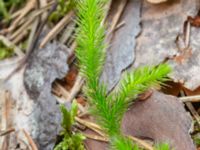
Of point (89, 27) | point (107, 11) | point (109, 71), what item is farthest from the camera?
point (107, 11)

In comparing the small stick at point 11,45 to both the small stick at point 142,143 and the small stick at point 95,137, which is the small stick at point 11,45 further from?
the small stick at point 142,143

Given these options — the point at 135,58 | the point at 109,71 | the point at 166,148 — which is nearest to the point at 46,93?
the point at 109,71

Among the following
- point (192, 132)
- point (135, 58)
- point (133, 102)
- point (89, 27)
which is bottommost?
point (192, 132)

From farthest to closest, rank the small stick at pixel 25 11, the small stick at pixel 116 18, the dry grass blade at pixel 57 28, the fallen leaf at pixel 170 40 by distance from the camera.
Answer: the small stick at pixel 25 11, the dry grass blade at pixel 57 28, the small stick at pixel 116 18, the fallen leaf at pixel 170 40

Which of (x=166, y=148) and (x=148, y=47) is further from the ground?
(x=148, y=47)

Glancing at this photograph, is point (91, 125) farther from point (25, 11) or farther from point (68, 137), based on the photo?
point (25, 11)

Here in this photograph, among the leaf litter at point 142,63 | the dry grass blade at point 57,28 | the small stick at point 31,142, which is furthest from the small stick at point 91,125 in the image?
the dry grass blade at point 57,28

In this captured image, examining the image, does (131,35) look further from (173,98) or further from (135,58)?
(173,98)

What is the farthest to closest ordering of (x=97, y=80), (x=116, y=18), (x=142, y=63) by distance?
(x=116, y=18) < (x=142, y=63) < (x=97, y=80)

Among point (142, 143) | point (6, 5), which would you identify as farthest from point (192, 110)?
point (6, 5)
